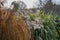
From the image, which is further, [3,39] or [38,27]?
[38,27]

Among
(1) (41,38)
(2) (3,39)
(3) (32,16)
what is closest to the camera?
(2) (3,39)

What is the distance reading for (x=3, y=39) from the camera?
3107 millimetres

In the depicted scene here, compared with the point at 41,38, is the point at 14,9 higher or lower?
higher

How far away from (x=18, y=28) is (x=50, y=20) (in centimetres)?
168

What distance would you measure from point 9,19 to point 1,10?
0.19m

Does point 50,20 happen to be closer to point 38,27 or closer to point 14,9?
point 38,27

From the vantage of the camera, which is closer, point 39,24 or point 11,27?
point 11,27

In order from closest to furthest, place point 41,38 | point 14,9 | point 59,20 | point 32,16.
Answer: point 14,9 < point 41,38 < point 32,16 < point 59,20

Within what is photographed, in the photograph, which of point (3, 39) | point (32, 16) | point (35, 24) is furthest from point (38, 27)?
point (3, 39)

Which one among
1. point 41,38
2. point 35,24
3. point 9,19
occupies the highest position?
point 9,19

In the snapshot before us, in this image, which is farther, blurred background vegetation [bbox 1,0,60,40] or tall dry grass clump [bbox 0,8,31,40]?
blurred background vegetation [bbox 1,0,60,40]

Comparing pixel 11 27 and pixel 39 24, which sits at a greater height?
pixel 11 27

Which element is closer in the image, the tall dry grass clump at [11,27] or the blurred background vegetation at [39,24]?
the tall dry grass clump at [11,27]

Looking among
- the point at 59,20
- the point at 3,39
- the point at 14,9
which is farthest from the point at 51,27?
the point at 3,39
